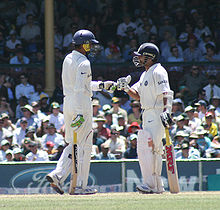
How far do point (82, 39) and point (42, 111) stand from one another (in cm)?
675

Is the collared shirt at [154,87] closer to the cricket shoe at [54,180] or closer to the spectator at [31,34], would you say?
the cricket shoe at [54,180]

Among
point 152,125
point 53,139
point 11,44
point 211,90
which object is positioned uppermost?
point 11,44

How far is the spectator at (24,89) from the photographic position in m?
16.0

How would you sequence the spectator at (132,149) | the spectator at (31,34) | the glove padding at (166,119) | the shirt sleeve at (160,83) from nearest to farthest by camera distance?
the glove padding at (166,119)
the shirt sleeve at (160,83)
the spectator at (132,149)
the spectator at (31,34)

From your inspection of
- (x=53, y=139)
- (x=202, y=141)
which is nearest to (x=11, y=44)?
(x=53, y=139)

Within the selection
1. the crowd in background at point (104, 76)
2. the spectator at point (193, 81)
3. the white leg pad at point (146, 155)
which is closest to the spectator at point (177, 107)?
the crowd in background at point (104, 76)

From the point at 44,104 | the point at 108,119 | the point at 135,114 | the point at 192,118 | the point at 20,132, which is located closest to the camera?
the point at 20,132

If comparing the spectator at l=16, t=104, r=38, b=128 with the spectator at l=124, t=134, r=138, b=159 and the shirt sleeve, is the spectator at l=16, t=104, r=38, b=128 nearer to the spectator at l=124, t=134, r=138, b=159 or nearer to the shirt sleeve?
the spectator at l=124, t=134, r=138, b=159

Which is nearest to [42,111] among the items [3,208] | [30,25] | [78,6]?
[30,25]

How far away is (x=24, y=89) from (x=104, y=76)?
6.21ft

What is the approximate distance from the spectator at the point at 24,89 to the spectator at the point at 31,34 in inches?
79.6

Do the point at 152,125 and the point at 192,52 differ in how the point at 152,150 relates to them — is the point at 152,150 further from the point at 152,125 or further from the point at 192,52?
the point at 192,52

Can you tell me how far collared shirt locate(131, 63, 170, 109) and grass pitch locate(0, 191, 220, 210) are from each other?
1.21m

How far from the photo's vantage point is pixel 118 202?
7.88 metres
